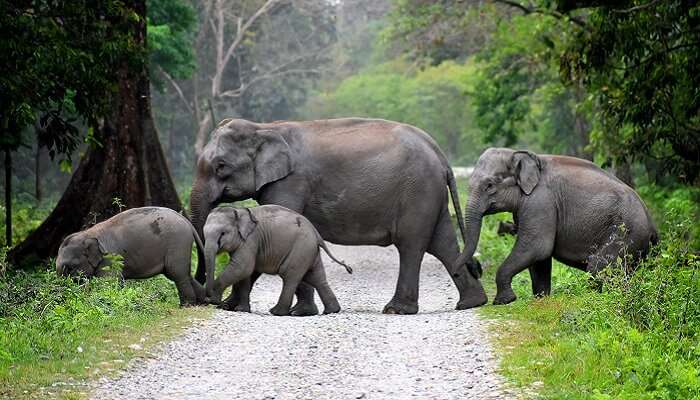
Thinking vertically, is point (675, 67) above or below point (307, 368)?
above

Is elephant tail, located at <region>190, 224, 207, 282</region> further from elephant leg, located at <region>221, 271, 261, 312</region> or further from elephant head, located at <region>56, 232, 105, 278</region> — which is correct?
elephant head, located at <region>56, 232, 105, 278</region>

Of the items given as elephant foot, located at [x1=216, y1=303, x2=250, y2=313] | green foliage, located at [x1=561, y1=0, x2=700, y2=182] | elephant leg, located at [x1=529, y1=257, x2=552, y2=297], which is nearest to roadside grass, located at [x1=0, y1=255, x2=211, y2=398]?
elephant foot, located at [x1=216, y1=303, x2=250, y2=313]

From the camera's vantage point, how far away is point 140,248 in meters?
13.5

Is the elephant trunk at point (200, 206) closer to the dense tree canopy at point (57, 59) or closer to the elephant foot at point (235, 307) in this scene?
the elephant foot at point (235, 307)

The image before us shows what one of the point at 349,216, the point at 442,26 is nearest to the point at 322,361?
the point at 349,216

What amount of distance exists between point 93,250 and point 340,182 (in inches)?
123

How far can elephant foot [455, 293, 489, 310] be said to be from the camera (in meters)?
14.1

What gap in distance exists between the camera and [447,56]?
3559cm

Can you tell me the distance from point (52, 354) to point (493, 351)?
3.72 meters

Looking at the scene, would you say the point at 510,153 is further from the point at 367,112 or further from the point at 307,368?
the point at 367,112

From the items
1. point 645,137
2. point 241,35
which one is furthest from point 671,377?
point 241,35

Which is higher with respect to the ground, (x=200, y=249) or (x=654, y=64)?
(x=654, y=64)

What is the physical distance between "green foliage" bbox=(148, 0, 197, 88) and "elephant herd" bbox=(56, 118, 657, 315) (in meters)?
17.0

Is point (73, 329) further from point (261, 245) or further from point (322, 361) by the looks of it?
point (261, 245)
